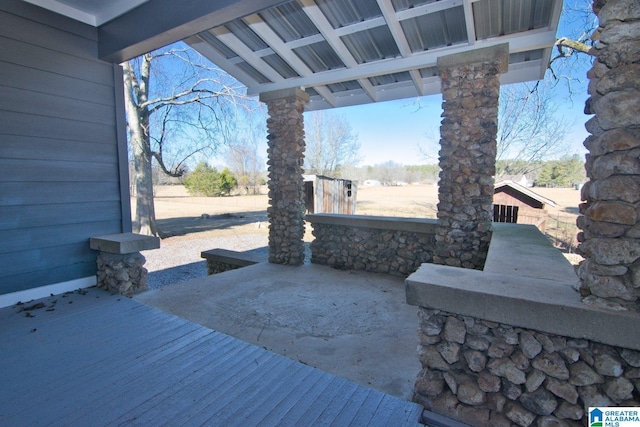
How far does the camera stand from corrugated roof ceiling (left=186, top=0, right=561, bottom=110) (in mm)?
3367

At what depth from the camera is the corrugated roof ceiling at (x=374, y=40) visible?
11.0ft

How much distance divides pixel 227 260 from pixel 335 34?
4373 mm

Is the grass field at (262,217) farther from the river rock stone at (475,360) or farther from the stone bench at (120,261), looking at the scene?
the river rock stone at (475,360)

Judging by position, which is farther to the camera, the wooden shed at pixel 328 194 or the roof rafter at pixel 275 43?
the wooden shed at pixel 328 194

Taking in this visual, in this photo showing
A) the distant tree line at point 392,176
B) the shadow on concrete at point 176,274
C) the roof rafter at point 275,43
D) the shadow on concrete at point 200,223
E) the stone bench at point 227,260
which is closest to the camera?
the roof rafter at point 275,43

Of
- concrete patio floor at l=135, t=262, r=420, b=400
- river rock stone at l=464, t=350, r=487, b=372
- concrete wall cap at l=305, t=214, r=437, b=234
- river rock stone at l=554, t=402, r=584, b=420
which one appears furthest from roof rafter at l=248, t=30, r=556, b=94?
river rock stone at l=554, t=402, r=584, b=420

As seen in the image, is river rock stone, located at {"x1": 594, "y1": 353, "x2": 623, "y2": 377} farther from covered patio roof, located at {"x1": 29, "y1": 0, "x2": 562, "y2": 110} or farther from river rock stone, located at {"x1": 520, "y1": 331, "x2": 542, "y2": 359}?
covered patio roof, located at {"x1": 29, "y1": 0, "x2": 562, "y2": 110}

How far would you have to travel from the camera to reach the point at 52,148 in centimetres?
332

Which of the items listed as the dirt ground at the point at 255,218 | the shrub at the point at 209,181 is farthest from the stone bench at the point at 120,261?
the shrub at the point at 209,181

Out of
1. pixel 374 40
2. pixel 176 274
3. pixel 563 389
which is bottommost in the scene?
pixel 176 274

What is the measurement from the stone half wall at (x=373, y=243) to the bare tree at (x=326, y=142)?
58.8 ft

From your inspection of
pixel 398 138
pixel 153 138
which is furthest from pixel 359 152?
pixel 153 138

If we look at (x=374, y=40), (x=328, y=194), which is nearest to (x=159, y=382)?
(x=374, y=40)

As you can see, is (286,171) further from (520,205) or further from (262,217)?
(262,217)
